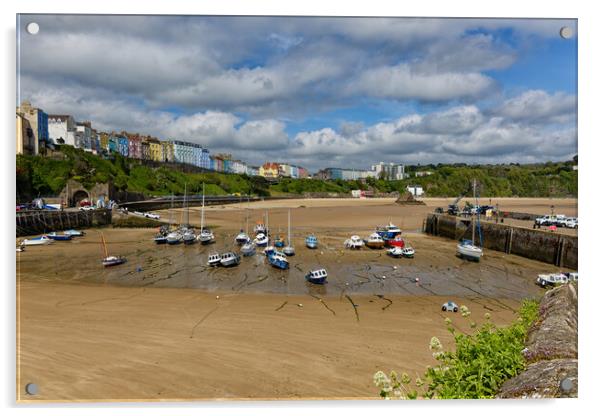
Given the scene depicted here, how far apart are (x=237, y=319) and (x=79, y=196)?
15139 millimetres

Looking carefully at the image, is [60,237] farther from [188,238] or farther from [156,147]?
[156,147]

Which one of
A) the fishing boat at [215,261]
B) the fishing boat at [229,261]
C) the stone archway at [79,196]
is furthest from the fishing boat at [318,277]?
the stone archway at [79,196]

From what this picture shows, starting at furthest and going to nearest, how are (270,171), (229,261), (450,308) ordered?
(270,171)
(229,261)
(450,308)

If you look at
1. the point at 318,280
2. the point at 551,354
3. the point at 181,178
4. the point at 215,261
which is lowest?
the point at 318,280

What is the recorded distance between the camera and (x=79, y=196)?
1736 centimetres

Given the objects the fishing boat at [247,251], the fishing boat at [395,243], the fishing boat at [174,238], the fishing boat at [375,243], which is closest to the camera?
the fishing boat at [247,251]

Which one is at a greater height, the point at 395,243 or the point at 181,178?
the point at 181,178

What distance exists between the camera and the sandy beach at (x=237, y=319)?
3387mm

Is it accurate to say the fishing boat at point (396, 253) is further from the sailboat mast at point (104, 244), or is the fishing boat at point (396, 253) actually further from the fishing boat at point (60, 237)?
the fishing boat at point (60, 237)

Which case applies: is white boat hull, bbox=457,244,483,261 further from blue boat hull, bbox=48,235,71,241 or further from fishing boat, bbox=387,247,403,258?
blue boat hull, bbox=48,235,71,241

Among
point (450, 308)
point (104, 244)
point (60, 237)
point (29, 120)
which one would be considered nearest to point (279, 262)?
point (450, 308)

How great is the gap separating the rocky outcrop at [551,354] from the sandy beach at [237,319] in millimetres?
1279

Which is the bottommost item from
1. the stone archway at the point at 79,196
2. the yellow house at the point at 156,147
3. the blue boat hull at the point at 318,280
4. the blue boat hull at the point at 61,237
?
the blue boat hull at the point at 318,280

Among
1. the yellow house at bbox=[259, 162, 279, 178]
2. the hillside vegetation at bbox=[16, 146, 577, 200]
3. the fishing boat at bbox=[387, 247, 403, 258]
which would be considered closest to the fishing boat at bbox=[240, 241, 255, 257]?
the fishing boat at bbox=[387, 247, 403, 258]
